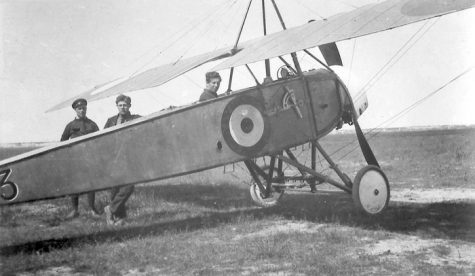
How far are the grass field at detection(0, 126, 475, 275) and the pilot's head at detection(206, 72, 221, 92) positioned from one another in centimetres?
216

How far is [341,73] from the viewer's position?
802cm

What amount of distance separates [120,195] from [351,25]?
4.23 metres

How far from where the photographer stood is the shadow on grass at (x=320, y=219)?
5.66 m

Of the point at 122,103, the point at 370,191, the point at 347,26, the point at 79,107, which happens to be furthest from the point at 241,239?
the point at 79,107

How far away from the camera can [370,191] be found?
22.0 ft

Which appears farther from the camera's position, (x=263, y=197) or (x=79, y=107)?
(x=263, y=197)

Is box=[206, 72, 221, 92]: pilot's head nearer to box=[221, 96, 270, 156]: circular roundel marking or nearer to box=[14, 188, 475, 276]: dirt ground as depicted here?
box=[221, 96, 270, 156]: circular roundel marking

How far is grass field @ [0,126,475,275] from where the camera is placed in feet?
14.7

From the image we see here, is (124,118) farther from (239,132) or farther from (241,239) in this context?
(241,239)

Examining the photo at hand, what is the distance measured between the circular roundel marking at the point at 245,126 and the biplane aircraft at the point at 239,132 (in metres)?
0.02

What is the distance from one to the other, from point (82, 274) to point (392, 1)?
5788 mm

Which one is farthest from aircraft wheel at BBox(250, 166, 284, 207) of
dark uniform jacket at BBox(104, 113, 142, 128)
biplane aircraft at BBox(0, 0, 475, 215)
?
dark uniform jacket at BBox(104, 113, 142, 128)

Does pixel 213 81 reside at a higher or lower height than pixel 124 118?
higher

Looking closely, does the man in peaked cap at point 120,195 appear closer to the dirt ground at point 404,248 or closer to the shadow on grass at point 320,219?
the shadow on grass at point 320,219
